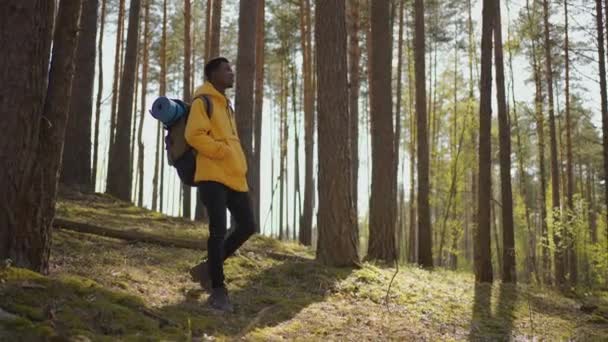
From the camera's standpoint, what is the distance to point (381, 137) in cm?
1072

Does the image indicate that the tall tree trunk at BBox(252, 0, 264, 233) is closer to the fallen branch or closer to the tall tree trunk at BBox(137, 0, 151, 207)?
the tall tree trunk at BBox(137, 0, 151, 207)

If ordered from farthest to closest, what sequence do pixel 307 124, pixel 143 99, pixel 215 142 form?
pixel 143 99 < pixel 307 124 < pixel 215 142

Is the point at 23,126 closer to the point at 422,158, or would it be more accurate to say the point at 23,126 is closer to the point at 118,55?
the point at 422,158

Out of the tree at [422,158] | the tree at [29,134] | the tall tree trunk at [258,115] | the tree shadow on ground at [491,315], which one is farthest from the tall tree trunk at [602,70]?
the tree at [29,134]

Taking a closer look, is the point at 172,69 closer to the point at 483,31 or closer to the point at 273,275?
the point at 483,31

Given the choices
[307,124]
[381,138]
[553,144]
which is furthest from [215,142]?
[553,144]

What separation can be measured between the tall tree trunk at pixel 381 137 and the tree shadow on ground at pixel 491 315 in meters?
2.18

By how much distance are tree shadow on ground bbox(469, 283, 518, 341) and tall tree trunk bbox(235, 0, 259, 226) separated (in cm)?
530

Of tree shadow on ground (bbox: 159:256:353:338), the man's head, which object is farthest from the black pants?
the man's head

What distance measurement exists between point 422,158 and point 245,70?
15.3 ft

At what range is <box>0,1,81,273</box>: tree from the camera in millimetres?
3727

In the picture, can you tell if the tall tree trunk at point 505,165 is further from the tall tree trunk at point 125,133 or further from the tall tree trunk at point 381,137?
the tall tree trunk at point 125,133

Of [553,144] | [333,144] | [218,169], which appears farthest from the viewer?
[553,144]

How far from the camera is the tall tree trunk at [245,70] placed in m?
10.7
